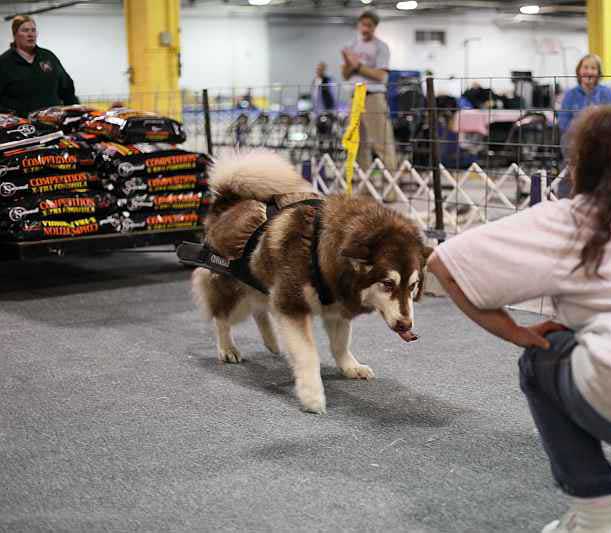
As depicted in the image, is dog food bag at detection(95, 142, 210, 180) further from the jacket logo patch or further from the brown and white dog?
the brown and white dog

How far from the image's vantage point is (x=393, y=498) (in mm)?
2443

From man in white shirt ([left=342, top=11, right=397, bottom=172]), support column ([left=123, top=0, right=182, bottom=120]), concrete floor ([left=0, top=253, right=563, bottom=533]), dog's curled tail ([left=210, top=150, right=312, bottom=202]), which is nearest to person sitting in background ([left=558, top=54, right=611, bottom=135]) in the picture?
man in white shirt ([left=342, top=11, right=397, bottom=172])

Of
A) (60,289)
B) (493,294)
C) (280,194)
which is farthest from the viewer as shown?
(60,289)

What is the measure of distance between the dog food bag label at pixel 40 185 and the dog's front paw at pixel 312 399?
2771 mm

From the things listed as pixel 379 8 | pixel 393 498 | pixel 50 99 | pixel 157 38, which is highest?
pixel 379 8

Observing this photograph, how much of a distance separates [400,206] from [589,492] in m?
6.41

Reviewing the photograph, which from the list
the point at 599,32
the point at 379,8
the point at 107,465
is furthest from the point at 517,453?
the point at 379,8

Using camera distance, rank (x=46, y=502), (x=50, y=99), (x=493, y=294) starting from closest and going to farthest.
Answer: (x=493, y=294), (x=46, y=502), (x=50, y=99)

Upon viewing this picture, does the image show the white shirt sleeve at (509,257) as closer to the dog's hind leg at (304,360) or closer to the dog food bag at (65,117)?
the dog's hind leg at (304,360)

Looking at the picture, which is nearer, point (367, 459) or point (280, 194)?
point (367, 459)

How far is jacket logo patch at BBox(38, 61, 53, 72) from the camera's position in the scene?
643 centimetres

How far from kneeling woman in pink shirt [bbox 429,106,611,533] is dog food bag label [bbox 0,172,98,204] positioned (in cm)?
389

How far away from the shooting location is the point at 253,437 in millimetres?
2990

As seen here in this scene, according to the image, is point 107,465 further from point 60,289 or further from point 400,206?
point 400,206
